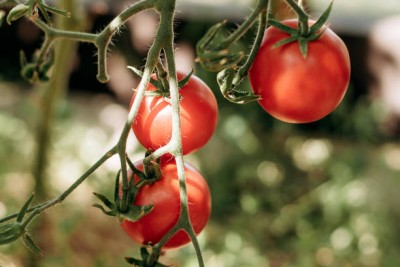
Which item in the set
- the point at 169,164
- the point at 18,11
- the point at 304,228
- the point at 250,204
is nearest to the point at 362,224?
the point at 304,228

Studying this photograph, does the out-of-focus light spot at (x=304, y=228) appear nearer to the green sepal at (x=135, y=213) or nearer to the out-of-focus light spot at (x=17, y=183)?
the out-of-focus light spot at (x=17, y=183)

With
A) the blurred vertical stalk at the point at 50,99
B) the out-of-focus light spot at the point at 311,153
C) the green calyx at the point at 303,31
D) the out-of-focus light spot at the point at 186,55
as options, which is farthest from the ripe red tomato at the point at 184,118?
the out-of-focus light spot at the point at 186,55

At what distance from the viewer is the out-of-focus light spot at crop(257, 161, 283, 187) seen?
2277mm

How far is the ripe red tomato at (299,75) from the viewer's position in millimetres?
676

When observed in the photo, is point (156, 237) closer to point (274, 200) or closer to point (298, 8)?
point (298, 8)

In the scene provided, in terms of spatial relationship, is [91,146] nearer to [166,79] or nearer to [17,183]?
[17,183]

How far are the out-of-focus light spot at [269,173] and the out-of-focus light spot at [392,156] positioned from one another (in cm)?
36

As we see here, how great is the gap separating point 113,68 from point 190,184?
2.00m

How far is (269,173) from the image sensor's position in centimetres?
231

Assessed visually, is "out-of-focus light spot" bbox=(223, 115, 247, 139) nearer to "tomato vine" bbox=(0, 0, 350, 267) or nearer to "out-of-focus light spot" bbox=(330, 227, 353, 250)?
"out-of-focus light spot" bbox=(330, 227, 353, 250)

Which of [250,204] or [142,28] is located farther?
[142,28]

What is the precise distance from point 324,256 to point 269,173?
423 mm

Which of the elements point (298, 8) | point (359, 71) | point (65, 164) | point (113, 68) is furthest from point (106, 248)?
point (298, 8)

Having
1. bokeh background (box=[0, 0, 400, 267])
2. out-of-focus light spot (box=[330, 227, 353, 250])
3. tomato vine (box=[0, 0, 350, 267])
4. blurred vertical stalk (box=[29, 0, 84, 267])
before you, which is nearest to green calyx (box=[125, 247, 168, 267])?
tomato vine (box=[0, 0, 350, 267])
